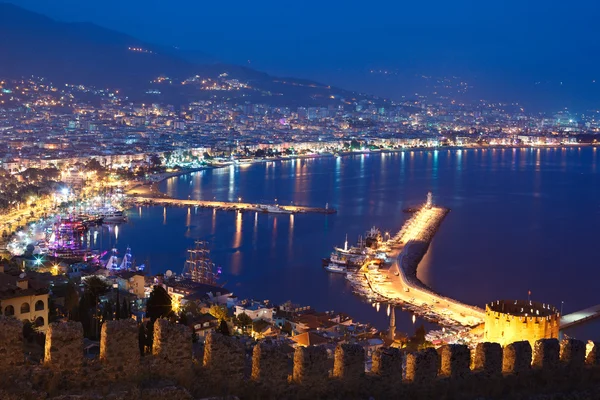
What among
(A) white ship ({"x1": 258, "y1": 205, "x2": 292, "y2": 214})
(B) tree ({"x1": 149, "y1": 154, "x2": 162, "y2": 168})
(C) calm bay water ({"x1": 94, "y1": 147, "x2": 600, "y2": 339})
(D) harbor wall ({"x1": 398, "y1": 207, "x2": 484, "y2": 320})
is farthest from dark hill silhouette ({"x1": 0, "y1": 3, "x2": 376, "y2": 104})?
(D) harbor wall ({"x1": 398, "y1": 207, "x2": 484, "y2": 320})

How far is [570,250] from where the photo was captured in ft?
57.0

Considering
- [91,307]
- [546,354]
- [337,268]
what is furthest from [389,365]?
[337,268]

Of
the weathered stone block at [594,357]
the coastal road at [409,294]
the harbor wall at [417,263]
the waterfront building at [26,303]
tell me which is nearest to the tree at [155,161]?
the harbor wall at [417,263]

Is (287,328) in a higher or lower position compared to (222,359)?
lower

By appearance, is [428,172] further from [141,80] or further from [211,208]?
[141,80]

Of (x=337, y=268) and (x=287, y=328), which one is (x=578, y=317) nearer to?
(x=287, y=328)

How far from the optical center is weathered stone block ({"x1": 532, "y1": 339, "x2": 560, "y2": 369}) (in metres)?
2.93

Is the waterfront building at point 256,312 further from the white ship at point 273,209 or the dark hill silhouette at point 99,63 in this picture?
the dark hill silhouette at point 99,63

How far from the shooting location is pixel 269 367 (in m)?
2.48

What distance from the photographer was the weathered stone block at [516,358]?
2852 millimetres

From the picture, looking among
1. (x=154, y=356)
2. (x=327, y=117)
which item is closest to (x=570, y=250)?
(x=154, y=356)

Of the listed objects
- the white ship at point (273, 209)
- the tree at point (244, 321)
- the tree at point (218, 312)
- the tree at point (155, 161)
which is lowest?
the tree at point (244, 321)

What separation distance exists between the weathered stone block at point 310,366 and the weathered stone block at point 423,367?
36 cm

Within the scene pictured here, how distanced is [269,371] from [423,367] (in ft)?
2.02
